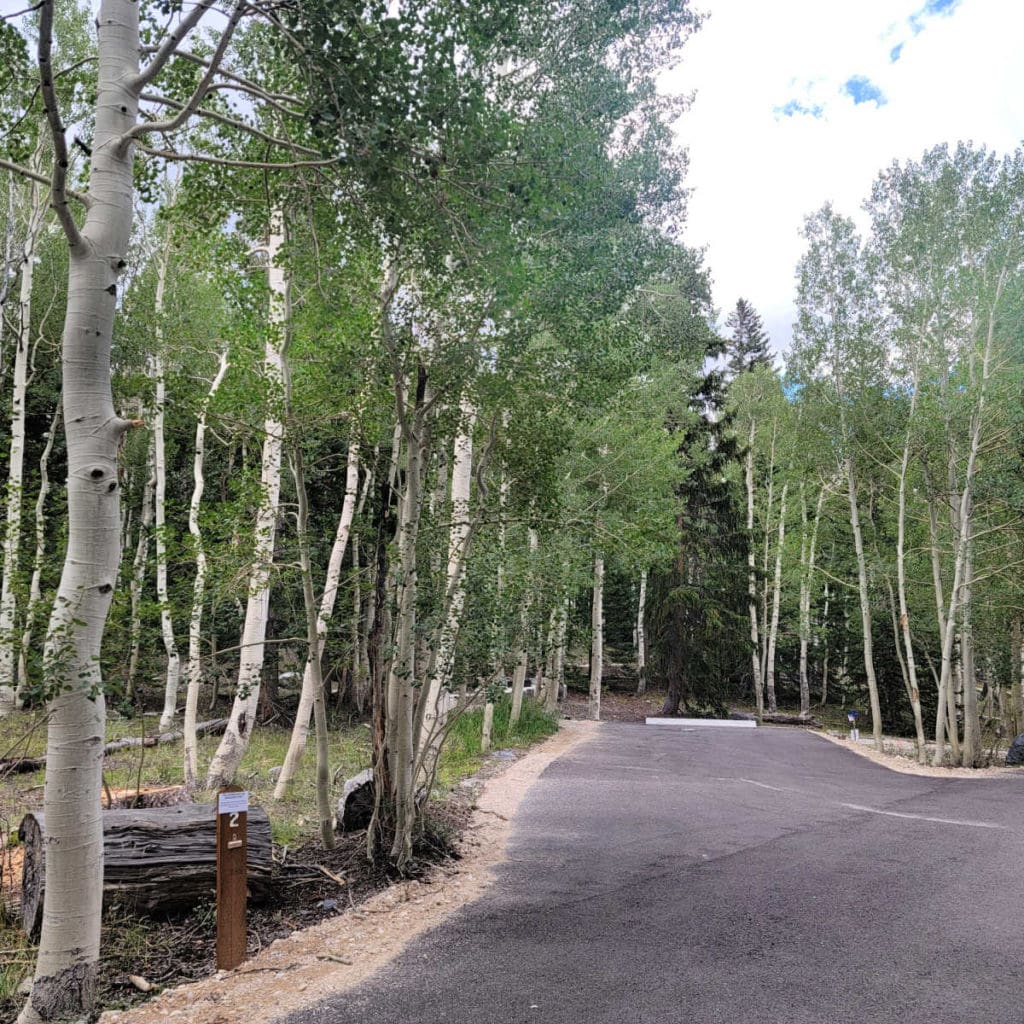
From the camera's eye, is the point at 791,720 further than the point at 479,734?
Yes

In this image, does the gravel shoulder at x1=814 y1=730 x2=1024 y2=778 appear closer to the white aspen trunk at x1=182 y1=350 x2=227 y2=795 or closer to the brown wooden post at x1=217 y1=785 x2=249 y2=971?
the white aspen trunk at x1=182 y1=350 x2=227 y2=795

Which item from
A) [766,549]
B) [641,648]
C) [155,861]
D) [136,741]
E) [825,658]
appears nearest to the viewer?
[155,861]

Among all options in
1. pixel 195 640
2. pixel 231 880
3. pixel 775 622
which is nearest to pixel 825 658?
pixel 775 622

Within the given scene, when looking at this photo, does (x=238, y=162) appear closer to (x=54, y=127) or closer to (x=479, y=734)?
(x=54, y=127)

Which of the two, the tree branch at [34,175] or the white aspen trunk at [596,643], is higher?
the tree branch at [34,175]

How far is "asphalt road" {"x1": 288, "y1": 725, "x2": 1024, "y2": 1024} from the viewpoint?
11.7 feet

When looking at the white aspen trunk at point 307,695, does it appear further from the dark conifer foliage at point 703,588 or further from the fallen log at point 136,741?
the dark conifer foliage at point 703,588

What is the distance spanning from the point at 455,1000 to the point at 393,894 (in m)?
1.66

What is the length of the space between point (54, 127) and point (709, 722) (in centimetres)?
1966

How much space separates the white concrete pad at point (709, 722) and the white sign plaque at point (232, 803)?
1636 cm

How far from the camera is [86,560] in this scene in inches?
131

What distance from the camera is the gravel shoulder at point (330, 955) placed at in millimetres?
3469

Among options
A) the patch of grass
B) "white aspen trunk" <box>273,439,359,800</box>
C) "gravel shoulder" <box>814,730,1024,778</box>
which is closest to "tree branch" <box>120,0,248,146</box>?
"white aspen trunk" <box>273,439,359,800</box>

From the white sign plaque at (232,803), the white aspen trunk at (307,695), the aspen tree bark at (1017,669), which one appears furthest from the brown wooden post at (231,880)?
Result: the aspen tree bark at (1017,669)
